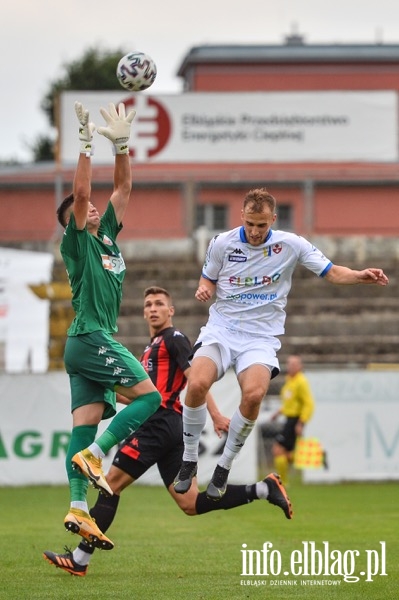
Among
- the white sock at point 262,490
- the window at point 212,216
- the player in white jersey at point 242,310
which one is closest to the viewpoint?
the player in white jersey at point 242,310

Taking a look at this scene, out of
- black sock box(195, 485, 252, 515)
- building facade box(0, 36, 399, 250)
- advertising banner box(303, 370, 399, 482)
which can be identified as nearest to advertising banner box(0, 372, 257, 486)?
advertising banner box(303, 370, 399, 482)

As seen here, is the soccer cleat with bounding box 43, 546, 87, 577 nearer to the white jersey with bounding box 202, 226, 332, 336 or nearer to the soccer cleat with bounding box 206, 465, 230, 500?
the soccer cleat with bounding box 206, 465, 230, 500

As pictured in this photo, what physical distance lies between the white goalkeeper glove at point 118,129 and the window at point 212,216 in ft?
86.2

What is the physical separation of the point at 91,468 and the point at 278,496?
5.41ft

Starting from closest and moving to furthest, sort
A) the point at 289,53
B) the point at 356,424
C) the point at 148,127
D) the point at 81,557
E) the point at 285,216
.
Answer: the point at 81,557
the point at 356,424
the point at 148,127
the point at 285,216
the point at 289,53

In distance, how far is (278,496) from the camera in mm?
10133

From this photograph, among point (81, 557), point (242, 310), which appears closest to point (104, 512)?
point (81, 557)

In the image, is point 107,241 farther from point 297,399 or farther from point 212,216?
point 212,216

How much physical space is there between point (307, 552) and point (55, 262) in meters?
18.2

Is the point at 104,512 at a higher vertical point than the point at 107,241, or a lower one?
lower

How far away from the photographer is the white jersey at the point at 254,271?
10047 millimetres

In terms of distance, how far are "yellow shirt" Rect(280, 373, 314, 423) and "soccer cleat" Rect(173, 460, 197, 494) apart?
38.6 feet

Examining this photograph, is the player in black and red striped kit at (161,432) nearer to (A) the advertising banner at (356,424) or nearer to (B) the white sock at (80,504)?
(B) the white sock at (80,504)

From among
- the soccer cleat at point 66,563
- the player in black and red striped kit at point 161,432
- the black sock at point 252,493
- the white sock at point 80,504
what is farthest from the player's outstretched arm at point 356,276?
the soccer cleat at point 66,563
